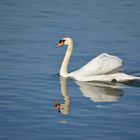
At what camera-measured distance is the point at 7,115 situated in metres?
13.2

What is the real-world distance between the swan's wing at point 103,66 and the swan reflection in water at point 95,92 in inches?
11.0

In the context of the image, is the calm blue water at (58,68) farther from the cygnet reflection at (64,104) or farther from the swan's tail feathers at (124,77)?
the swan's tail feathers at (124,77)

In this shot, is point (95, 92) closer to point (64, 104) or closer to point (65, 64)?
point (64, 104)

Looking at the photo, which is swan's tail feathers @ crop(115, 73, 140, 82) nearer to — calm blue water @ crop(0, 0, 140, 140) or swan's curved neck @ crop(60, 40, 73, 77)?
calm blue water @ crop(0, 0, 140, 140)

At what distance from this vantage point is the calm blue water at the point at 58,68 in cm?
1262

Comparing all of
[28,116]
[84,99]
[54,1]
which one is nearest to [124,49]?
[84,99]

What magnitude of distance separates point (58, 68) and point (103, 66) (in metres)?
1.66

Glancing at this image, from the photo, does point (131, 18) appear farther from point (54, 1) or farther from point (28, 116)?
point (28, 116)

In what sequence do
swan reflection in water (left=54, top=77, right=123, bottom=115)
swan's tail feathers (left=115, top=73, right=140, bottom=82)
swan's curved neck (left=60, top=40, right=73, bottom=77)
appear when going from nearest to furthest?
swan reflection in water (left=54, top=77, right=123, bottom=115)
swan's tail feathers (left=115, top=73, right=140, bottom=82)
swan's curved neck (left=60, top=40, right=73, bottom=77)

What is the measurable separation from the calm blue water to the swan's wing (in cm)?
35

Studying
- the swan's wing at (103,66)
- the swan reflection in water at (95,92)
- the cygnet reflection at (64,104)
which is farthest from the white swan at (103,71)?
the cygnet reflection at (64,104)

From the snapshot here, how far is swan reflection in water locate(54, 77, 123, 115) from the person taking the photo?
1427 cm

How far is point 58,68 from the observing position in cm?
1777

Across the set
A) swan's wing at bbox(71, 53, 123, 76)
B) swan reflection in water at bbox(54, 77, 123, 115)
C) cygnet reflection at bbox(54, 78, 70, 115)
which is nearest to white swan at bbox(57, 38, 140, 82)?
swan's wing at bbox(71, 53, 123, 76)
